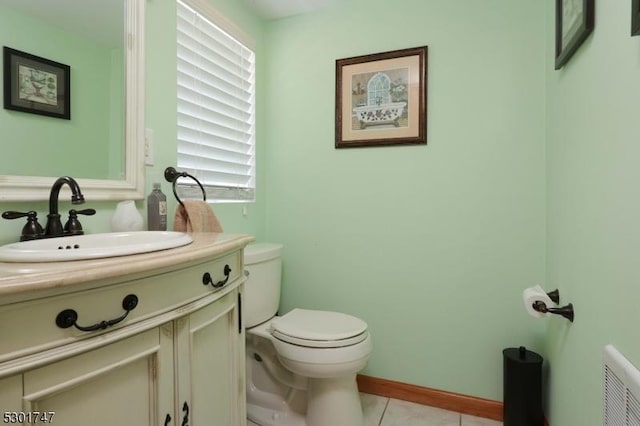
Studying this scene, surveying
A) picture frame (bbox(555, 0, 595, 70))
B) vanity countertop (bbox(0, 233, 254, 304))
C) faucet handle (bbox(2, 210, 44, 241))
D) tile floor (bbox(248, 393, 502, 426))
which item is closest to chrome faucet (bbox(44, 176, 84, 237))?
faucet handle (bbox(2, 210, 44, 241))

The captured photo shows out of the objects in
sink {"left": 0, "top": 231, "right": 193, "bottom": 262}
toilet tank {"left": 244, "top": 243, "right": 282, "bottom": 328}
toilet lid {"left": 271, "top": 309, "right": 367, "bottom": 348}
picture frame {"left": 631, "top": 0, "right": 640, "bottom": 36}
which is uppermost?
picture frame {"left": 631, "top": 0, "right": 640, "bottom": 36}

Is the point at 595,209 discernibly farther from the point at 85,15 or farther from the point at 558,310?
the point at 85,15

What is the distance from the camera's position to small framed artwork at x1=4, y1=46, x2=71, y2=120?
3.09 feet

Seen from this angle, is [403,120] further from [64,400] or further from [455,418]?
[64,400]

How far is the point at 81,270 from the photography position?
23.0 inches

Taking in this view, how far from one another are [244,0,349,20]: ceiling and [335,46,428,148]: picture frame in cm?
36

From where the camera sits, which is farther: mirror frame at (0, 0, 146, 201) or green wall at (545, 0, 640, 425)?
mirror frame at (0, 0, 146, 201)

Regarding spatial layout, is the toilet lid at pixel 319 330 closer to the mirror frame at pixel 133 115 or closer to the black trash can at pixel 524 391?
the black trash can at pixel 524 391

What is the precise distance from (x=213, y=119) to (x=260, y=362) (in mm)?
1263

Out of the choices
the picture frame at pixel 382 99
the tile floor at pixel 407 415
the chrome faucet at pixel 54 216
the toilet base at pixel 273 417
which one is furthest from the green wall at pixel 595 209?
the chrome faucet at pixel 54 216

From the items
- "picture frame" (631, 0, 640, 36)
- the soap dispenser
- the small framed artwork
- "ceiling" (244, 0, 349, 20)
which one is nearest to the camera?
"picture frame" (631, 0, 640, 36)

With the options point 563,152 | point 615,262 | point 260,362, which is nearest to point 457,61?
point 563,152

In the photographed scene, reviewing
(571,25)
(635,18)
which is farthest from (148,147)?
(571,25)

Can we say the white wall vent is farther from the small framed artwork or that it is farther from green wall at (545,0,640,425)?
the small framed artwork
